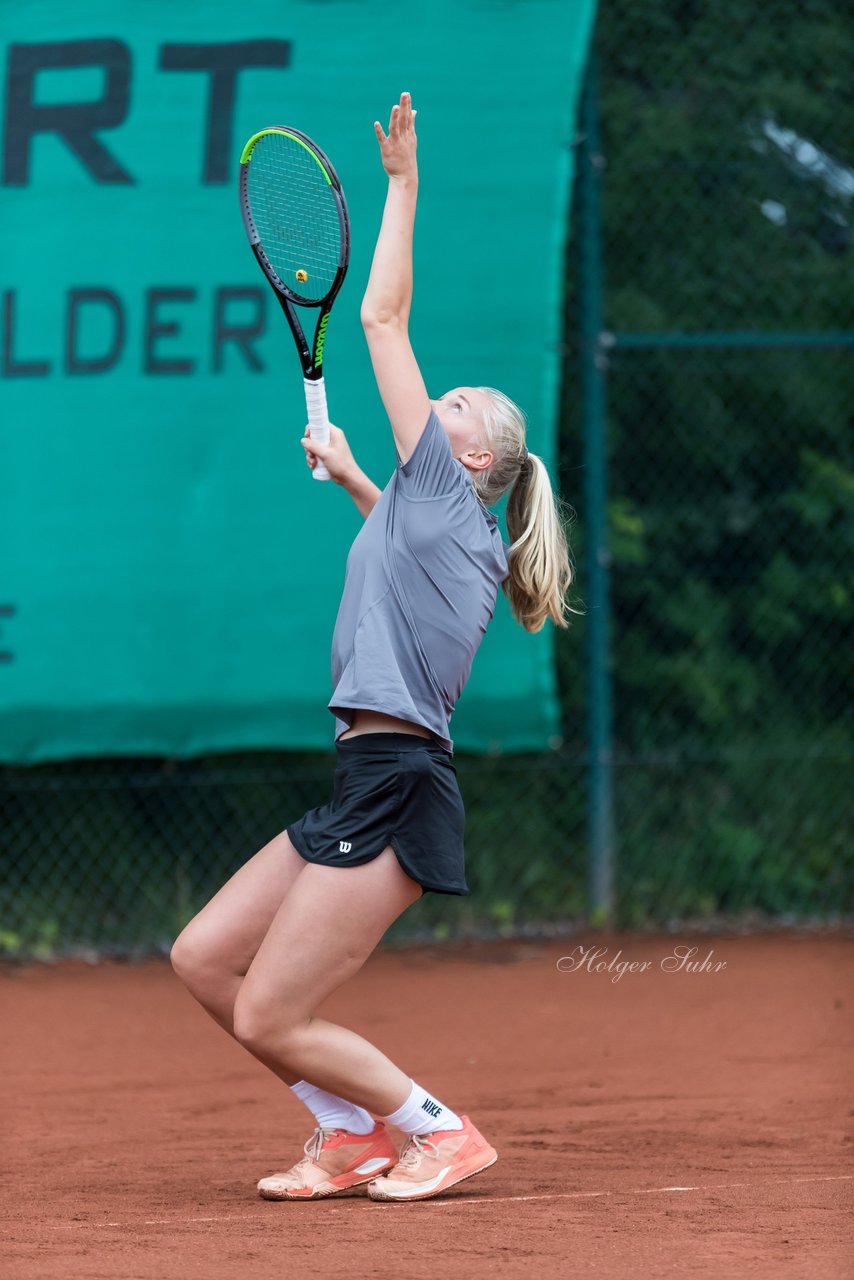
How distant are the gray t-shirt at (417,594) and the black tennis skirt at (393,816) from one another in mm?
71

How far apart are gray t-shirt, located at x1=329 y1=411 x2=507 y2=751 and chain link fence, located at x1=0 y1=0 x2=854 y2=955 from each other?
3.16 m

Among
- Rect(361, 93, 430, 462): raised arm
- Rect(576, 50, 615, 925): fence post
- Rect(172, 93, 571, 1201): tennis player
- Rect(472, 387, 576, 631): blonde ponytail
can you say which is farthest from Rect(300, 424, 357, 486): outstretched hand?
Rect(576, 50, 615, 925): fence post

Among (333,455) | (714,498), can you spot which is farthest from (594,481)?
(333,455)

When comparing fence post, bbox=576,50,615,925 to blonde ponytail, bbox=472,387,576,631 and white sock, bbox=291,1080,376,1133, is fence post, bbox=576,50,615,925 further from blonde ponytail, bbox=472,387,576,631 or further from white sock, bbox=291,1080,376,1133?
white sock, bbox=291,1080,376,1133

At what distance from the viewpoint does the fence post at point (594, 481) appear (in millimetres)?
6047

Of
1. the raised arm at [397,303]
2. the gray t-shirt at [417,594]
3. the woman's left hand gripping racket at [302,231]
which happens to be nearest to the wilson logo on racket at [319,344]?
the woman's left hand gripping racket at [302,231]

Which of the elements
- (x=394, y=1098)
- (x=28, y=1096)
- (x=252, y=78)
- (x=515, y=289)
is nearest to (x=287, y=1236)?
(x=394, y=1098)

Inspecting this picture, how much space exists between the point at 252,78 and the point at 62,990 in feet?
10.6

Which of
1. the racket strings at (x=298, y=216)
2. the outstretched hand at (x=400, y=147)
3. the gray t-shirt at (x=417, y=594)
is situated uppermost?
the outstretched hand at (x=400, y=147)

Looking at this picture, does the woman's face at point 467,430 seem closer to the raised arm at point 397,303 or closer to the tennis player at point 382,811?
Answer: the tennis player at point 382,811

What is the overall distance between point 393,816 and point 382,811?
0.09ft

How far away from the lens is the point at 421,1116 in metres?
3.12

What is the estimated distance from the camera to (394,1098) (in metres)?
3.07

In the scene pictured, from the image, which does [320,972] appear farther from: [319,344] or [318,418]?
[319,344]
